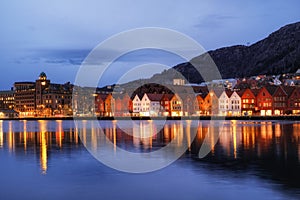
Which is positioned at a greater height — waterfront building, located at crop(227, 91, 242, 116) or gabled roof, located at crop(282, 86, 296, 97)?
gabled roof, located at crop(282, 86, 296, 97)

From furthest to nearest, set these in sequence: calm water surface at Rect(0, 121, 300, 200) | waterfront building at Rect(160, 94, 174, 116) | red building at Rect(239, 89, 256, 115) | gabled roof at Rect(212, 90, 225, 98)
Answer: waterfront building at Rect(160, 94, 174, 116) < gabled roof at Rect(212, 90, 225, 98) < red building at Rect(239, 89, 256, 115) < calm water surface at Rect(0, 121, 300, 200)

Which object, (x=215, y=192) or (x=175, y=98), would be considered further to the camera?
(x=175, y=98)

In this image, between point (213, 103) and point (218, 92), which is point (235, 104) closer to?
point (213, 103)

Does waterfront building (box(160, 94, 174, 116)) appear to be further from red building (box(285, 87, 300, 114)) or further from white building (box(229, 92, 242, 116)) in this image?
red building (box(285, 87, 300, 114))

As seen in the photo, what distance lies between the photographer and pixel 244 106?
132 m

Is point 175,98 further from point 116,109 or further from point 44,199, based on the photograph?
point 44,199

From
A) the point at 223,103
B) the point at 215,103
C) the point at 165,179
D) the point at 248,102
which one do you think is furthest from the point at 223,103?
the point at 165,179

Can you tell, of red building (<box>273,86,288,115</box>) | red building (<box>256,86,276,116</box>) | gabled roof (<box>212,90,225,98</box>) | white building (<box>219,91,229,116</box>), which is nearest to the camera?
red building (<box>273,86,288,115</box>)

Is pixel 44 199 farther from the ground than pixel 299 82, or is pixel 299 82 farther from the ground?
pixel 299 82

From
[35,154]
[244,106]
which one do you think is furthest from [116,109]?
[35,154]

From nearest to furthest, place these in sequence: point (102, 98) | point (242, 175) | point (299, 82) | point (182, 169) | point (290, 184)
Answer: point (290, 184), point (242, 175), point (182, 169), point (299, 82), point (102, 98)

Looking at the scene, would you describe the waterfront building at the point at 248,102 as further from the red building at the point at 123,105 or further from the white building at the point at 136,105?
the red building at the point at 123,105

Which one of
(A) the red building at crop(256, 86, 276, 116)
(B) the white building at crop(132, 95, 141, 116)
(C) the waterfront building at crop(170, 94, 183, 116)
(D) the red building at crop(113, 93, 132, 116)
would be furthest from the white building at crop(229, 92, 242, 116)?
(D) the red building at crop(113, 93, 132, 116)

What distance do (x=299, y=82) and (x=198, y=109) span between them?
1602 inches
